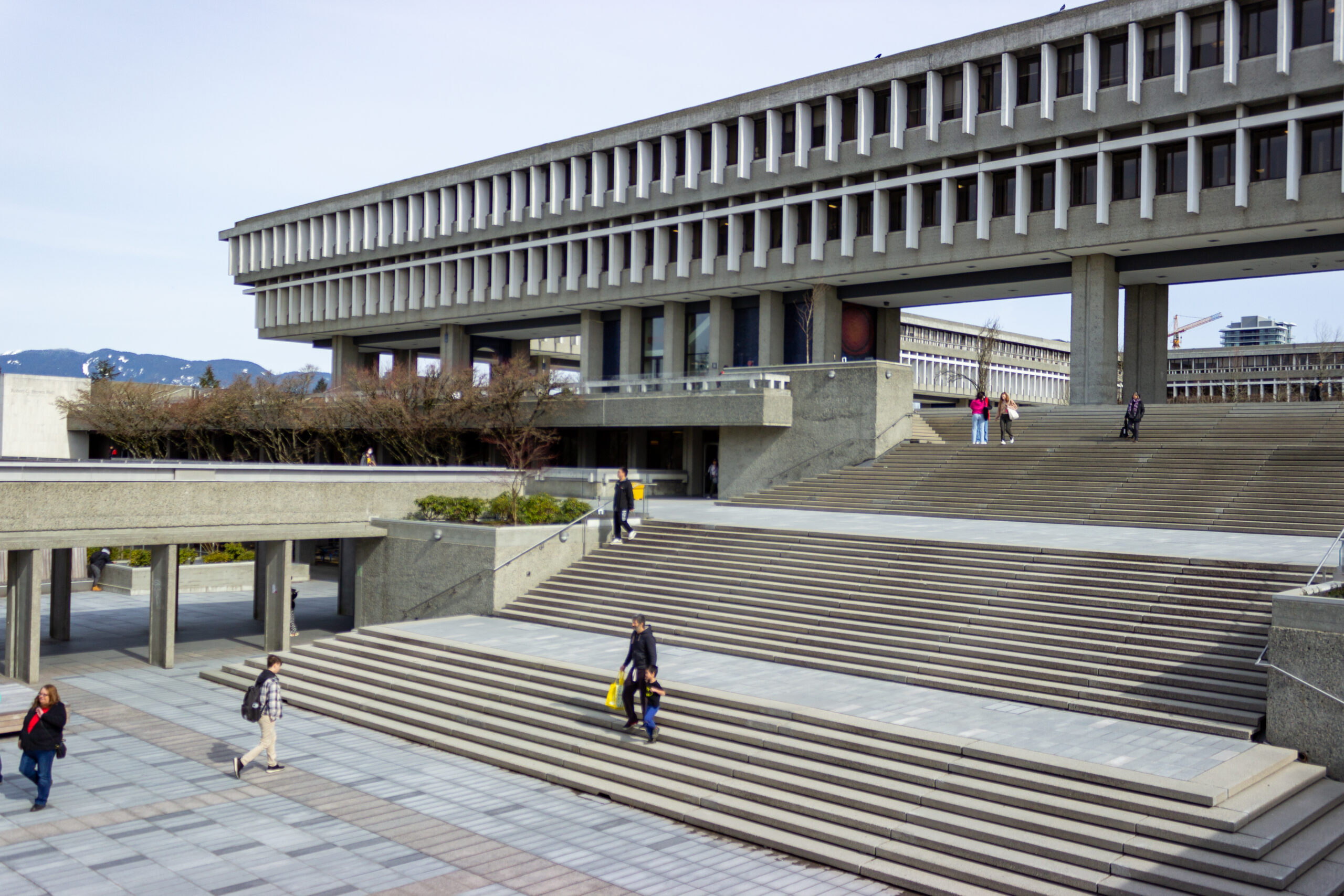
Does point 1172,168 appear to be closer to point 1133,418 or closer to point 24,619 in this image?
point 1133,418

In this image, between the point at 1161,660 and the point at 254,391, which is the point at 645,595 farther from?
the point at 254,391

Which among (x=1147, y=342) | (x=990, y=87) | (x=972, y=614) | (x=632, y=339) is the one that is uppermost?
(x=990, y=87)

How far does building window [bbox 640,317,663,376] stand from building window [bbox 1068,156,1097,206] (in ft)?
68.3

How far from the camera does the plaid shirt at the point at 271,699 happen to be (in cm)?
1327

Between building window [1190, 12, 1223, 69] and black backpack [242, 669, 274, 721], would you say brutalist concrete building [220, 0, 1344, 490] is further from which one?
black backpack [242, 669, 274, 721]

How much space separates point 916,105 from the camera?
40438 mm

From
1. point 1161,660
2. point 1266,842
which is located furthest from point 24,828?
point 1161,660

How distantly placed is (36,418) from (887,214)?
1979 inches

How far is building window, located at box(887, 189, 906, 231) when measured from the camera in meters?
41.0

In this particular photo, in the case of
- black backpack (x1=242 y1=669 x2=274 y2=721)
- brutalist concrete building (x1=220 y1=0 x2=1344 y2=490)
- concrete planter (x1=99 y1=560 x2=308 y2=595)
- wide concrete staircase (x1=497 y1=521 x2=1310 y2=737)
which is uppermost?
brutalist concrete building (x1=220 y1=0 x2=1344 y2=490)

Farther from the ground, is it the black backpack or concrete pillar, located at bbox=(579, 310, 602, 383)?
concrete pillar, located at bbox=(579, 310, 602, 383)

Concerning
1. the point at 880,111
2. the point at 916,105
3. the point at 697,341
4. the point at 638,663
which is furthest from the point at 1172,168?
the point at 638,663

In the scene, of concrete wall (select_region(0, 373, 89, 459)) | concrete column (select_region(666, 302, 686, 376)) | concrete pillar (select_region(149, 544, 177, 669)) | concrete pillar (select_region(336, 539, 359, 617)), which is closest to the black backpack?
concrete pillar (select_region(149, 544, 177, 669))

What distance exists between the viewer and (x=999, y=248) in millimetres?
38312
